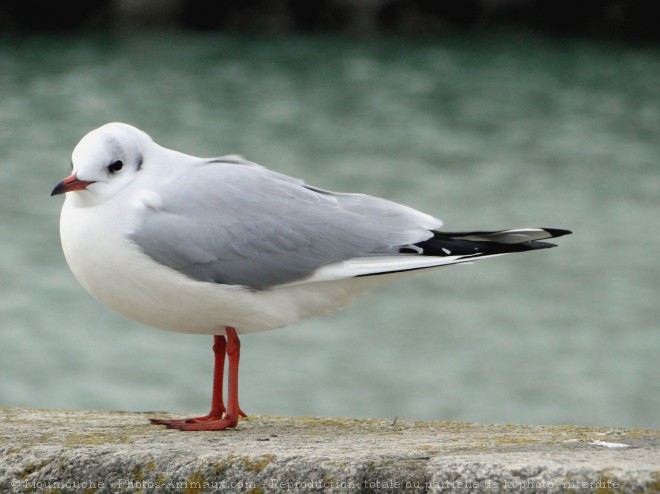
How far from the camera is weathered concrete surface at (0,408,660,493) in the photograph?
273 cm

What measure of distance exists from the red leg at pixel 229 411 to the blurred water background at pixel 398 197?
749cm

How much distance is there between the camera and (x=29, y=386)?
12.7 metres

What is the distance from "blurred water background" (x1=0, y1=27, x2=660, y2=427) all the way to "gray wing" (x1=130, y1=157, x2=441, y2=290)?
25.0ft

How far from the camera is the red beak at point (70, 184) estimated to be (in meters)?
3.64

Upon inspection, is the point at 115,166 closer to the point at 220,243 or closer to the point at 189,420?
the point at 220,243

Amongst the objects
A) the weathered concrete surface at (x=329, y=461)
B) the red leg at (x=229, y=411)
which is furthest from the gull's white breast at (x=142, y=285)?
the weathered concrete surface at (x=329, y=461)

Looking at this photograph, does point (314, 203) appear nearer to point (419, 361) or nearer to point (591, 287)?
point (419, 361)

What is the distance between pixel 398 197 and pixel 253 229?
11.9 meters

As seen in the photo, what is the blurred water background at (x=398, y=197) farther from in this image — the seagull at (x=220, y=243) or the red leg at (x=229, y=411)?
the seagull at (x=220, y=243)

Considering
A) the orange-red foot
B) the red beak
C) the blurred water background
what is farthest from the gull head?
the blurred water background

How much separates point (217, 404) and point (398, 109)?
17.0 metres

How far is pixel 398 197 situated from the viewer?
15688 millimetres

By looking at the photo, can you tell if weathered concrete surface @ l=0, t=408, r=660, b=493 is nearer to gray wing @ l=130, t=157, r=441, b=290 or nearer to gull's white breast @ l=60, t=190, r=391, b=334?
gull's white breast @ l=60, t=190, r=391, b=334

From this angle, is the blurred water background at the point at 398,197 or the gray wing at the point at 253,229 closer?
the gray wing at the point at 253,229
